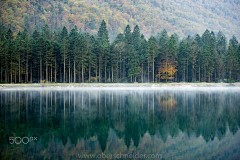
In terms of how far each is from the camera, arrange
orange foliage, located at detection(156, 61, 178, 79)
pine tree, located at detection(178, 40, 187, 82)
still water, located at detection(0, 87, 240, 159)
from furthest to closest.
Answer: pine tree, located at detection(178, 40, 187, 82) → orange foliage, located at detection(156, 61, 178, 79) → still water, located at detection(0, 87, 240, 159)

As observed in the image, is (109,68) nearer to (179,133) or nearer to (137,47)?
(137,47)

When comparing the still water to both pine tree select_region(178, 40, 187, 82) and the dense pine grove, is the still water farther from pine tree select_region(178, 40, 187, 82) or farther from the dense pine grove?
pine tree select_region(178, 40, 187, 82)

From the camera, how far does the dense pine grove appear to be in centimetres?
6500

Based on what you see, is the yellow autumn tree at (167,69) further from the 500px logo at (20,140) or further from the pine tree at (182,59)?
the 500px logo at (20,140)

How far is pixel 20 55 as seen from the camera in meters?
65.9

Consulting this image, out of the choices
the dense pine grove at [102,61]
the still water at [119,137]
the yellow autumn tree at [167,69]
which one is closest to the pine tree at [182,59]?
the dense pine grove at [102,61]

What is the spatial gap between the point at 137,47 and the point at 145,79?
13015 mm

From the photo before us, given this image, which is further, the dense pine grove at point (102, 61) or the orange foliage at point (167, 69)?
the orange foliage at point (167, 69)

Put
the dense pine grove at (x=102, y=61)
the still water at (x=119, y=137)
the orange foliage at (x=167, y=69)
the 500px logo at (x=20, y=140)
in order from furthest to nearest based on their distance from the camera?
the orange foliage at (x=167, y=69)
the dense pine grove at (x=102, y=61)
the 500px logo at (x=20, y=140)
the still water at (x=119, y=137)

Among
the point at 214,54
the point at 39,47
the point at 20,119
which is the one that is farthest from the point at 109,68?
the point at 20,119

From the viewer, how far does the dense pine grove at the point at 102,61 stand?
65.0m

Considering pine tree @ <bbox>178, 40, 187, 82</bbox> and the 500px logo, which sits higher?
pine tree @ <bbox>178, 40, 187, 82</bbox>

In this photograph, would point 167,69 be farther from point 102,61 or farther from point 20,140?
point 20,140

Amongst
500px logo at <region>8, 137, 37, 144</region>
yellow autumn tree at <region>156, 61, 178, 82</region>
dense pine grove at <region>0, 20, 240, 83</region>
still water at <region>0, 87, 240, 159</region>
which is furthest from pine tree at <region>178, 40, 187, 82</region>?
500px logo at <region>8, 137, 37, 144</region>
